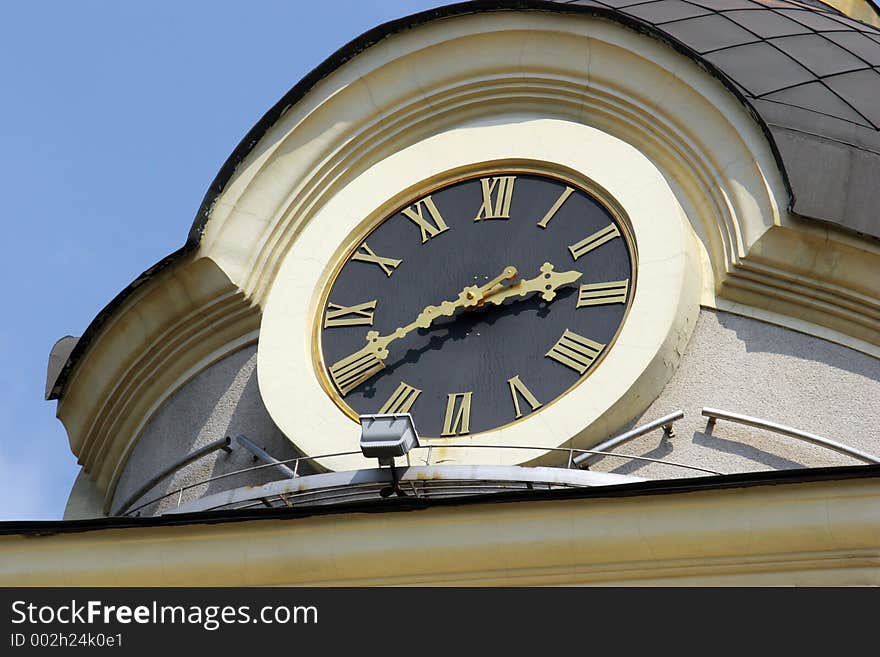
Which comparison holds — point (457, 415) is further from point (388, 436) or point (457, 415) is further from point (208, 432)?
point (208, 432)

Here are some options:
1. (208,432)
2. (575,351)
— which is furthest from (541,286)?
(208,432)

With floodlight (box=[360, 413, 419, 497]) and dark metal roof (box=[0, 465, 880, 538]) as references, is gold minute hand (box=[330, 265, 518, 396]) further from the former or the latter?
dark metal roof (box=[0, 465, 880, 538])

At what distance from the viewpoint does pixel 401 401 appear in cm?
1060

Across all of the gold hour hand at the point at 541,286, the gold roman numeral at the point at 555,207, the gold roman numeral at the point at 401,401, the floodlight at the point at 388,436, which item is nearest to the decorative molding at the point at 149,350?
the gold roman numeral at the point at 401,401

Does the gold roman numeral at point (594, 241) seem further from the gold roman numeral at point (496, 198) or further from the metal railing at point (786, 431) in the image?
the metal railing at point (786, 431)

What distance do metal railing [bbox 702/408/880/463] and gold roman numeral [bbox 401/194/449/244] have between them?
181cm

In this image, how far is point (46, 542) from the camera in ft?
30.7

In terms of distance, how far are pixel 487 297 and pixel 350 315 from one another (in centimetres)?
73

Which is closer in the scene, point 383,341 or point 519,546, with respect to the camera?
point 519,546

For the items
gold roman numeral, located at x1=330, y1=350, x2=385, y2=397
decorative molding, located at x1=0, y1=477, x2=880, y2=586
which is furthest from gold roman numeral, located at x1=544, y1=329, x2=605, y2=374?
decorative molding, located at x1=0, y1=477, x2=880, y2=586

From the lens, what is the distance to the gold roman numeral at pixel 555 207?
436 inches

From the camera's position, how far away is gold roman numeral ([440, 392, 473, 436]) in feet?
33.9
